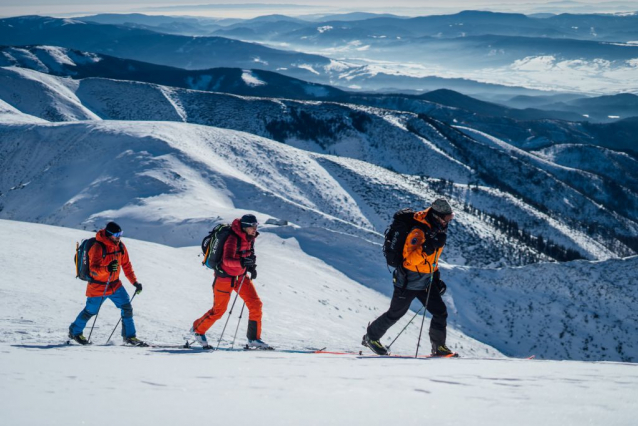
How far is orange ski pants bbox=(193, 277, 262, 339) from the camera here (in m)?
9.27

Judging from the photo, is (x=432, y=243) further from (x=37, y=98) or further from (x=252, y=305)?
(x=37, y=98)

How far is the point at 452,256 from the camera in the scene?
162ft

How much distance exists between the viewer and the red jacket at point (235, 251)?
8945 mm

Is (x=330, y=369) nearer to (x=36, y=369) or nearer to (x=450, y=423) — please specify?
(x=450, y=423)

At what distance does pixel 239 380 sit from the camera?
19.9 ft

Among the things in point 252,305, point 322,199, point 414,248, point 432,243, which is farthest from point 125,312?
point 322,199

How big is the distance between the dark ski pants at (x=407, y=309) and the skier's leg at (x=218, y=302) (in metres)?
3.06

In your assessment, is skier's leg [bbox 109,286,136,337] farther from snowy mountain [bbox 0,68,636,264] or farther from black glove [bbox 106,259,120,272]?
snowy mountain [bbox 0,68,636,264]

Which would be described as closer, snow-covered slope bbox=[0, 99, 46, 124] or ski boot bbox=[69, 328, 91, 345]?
ski boot bbox=[69, 328, 91, 345]

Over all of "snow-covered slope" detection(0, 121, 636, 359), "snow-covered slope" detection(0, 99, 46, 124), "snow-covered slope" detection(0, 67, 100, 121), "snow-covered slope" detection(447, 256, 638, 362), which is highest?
"snow-covered slope" detection(0, 67, 100, 121)

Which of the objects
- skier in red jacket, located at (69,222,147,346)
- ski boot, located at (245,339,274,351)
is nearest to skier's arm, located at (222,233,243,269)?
ski boot, located at (245,339,274,351)

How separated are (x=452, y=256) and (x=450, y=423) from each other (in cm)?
4721

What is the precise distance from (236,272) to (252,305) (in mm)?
1000

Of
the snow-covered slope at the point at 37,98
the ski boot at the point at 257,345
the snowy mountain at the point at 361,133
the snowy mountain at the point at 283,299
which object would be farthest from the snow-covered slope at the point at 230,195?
the snow-covered slope at the point at 37,98
